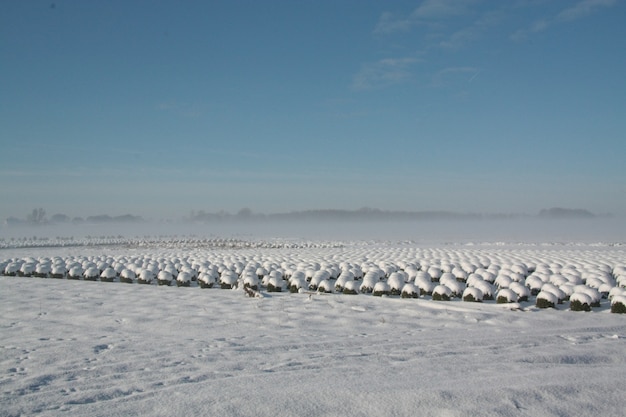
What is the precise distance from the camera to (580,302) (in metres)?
12.5

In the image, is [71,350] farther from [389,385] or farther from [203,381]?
[389,385]

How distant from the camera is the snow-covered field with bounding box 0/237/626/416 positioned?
591cm

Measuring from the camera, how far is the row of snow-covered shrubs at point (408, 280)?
13.7m

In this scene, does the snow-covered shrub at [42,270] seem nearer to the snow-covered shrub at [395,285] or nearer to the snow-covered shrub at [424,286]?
the snow-covered shrub at [395,285]

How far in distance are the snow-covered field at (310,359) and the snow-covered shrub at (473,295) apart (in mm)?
1404

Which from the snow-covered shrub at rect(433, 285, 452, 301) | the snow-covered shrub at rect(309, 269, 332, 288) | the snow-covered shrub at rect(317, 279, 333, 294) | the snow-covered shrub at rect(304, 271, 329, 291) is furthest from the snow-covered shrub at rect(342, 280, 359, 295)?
the snow-covered shrub at rect(433, 285, 452, 301)

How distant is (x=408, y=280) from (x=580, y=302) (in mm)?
6988

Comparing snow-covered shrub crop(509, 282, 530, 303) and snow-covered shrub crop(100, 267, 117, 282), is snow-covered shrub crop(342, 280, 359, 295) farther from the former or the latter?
snow-covered shrub crop(100, 267, 117, 282)

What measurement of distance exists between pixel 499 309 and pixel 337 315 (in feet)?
13.6

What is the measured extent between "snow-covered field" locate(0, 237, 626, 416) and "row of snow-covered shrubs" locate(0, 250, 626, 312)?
3.59 feet

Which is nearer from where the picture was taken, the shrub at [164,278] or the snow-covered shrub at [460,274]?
the snow-covered shrub at [460,274]

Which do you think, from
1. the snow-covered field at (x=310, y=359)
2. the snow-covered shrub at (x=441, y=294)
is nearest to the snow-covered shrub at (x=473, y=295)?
the snow-covered shrub at (x=441, y=294)

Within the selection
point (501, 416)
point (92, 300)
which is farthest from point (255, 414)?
point (92, 300)

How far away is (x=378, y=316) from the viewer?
1162cm
